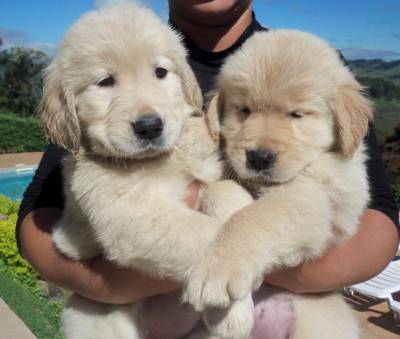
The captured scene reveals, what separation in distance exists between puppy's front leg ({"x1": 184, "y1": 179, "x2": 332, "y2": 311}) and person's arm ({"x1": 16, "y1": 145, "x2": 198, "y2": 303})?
32 centimetres

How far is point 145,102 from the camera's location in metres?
2.52

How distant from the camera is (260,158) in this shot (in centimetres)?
249

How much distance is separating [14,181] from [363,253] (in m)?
19.9

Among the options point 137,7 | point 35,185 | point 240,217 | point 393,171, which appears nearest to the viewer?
point 240,217

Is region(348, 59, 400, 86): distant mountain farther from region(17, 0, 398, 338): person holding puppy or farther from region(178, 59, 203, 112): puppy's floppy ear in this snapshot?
region(178, 59, 203, 112): puppy's floppy ear

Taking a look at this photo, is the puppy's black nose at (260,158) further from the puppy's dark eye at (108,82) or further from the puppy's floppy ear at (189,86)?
the puppy's dark eye at (108,82)

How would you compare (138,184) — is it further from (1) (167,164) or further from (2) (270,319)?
(2) (270,319)

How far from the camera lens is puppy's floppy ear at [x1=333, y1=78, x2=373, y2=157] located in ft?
8.75

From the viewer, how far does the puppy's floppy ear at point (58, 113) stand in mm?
2639

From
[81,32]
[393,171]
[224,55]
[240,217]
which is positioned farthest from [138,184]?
[393,171]

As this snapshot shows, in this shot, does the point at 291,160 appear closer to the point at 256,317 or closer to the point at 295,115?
the point at 295,115

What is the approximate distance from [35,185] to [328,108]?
1783mm

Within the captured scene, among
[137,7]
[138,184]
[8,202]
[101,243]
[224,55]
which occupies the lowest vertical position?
[8,202]

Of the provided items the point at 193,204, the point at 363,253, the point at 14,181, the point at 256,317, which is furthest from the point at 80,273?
the point at 14,181
